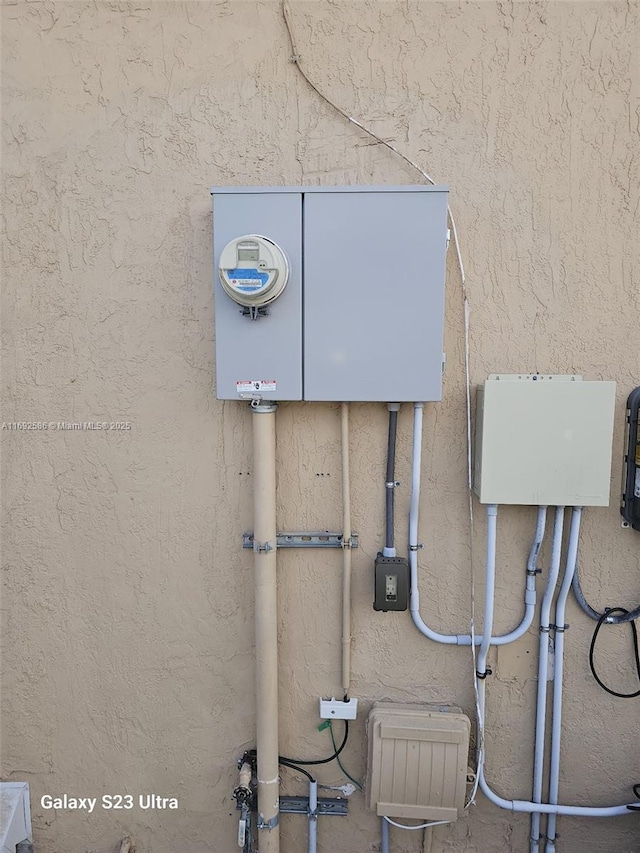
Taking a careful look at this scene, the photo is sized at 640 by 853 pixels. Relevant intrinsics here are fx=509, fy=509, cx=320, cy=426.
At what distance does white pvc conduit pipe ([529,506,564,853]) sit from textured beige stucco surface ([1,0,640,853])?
50 mm

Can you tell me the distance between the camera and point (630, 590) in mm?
1766

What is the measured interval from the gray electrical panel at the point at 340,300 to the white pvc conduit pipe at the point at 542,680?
73cm

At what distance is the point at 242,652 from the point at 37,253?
5.22 ft

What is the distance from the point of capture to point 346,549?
5.73ft

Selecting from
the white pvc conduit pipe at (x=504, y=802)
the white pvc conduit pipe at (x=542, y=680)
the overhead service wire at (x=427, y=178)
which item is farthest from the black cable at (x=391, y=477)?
the white pvc conduit pipe at (x=542, y=680)

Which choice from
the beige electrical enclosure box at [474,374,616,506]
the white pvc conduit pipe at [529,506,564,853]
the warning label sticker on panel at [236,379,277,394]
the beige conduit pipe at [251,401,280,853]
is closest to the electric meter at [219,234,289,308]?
the warning label sticker on panel at [236,379,277,394]

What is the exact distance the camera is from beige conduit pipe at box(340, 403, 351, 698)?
1.72m

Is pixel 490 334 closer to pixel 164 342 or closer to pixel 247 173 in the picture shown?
pixel 247 173

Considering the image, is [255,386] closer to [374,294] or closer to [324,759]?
[374,294]

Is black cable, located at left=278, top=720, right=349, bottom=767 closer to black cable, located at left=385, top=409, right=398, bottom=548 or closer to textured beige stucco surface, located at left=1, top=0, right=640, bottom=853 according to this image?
textured beige stucco surface, located at left=1, top=0, right=640, bottom=853

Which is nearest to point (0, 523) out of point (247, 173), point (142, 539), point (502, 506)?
point (142, 539)

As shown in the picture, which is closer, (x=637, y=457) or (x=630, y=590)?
(x=637, y=457)

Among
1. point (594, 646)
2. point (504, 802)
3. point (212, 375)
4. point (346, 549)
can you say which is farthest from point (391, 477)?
point (504, 802)

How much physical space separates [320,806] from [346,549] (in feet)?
3.22
